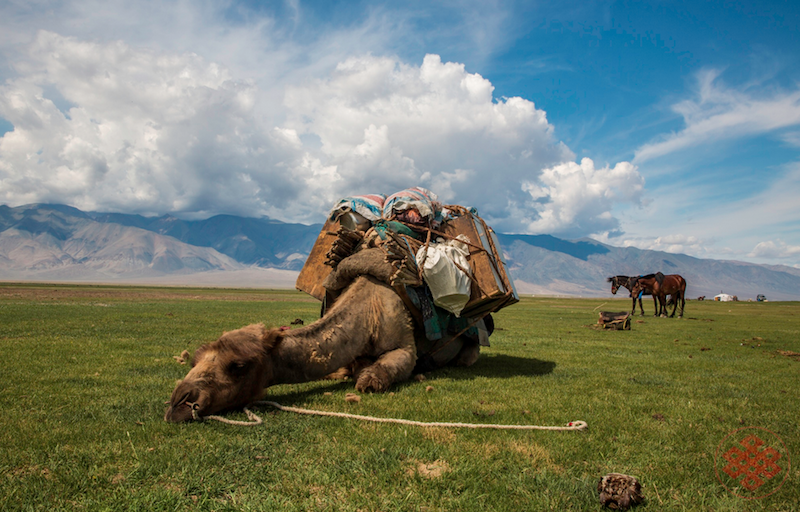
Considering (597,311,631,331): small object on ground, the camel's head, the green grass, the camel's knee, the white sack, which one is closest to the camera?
the green grass

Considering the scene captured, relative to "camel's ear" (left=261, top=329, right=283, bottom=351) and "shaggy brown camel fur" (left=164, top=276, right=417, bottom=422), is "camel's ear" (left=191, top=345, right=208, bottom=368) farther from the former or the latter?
"camel's ear" (left=261, top=329, right=283, bottom=351)

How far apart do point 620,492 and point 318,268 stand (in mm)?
6509

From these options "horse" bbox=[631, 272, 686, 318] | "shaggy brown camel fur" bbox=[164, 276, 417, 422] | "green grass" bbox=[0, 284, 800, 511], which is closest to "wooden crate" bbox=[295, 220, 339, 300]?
"shaggy brown camel fur" bbox=[164, 276, 417, 422]

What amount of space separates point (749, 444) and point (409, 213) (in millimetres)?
5939

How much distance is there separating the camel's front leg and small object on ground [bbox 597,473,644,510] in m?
3.25

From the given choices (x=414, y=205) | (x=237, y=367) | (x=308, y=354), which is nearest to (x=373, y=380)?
(x=308, y=354)

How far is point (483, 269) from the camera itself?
780cm

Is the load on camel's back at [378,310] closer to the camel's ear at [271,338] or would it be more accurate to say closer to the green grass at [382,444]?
the camel's ear at [271,338]

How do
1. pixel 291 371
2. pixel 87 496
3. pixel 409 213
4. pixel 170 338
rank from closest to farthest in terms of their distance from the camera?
pixel 87 496 → pixel 291 371 → pixel 409 213 → pixel 170 338

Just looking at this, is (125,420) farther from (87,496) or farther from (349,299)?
(349,299)

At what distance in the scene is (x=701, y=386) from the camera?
282 inches

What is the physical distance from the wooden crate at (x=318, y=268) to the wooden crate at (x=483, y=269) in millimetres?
2303

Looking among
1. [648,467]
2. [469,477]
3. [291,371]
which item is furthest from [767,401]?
[291,371]

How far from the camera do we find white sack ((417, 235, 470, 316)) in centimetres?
711
